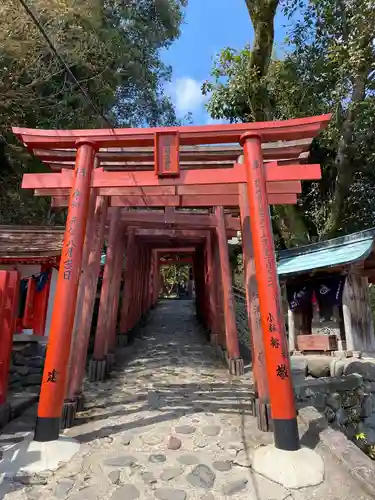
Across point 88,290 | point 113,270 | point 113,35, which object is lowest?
point 88,290

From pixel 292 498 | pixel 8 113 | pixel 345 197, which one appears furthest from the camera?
pixel 345 197

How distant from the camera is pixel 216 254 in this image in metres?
10.5

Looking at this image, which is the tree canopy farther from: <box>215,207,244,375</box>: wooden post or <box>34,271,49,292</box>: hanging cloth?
<box>34,271,49,292</box>: hanging cloth

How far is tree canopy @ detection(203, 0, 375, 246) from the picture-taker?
1114 centimetres

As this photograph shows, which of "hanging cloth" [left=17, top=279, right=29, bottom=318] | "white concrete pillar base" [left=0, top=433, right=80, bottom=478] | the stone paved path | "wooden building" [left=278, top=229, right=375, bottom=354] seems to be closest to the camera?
the stone paved path

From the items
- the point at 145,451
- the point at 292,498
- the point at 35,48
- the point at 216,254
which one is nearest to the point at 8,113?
the point at 35,48

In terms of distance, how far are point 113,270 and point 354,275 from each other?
25.2ft

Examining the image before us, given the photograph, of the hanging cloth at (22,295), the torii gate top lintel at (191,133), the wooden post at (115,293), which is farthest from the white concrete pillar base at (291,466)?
the hanging cloth at (22,295)

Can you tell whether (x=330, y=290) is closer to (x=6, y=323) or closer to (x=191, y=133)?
(x=191, y=133)

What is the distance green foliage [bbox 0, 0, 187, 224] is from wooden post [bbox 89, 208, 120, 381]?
6652 millimetres

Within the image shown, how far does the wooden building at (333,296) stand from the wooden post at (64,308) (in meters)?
7.73

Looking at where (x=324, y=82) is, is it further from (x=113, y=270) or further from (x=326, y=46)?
(x=113, y=270)

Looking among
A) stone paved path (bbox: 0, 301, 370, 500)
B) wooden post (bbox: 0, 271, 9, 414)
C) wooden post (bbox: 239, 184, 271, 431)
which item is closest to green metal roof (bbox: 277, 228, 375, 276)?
stone paved path (bbox: 0, 301, 370, 500)

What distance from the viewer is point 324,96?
12555 mm
